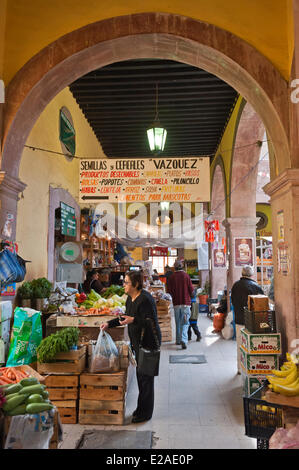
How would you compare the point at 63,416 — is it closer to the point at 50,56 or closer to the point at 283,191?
the point at 283,191

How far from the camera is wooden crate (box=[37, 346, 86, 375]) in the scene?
424 centimetres

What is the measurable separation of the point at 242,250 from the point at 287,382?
6.06m

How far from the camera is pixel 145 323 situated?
4.20 m

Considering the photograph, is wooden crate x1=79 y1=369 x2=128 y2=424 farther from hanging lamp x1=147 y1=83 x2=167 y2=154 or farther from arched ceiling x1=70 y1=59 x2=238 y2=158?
arched ceiling x1=70 y1=59 x2=238 y2=158

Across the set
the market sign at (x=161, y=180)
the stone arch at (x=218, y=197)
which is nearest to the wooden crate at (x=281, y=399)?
the market sign at (x=161, y=180)

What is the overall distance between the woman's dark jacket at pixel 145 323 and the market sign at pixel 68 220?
161 inches

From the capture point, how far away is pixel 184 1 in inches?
185

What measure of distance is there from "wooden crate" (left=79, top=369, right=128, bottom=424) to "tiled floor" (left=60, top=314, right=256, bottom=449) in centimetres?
Answer: 11

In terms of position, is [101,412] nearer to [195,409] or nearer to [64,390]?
[64,390]

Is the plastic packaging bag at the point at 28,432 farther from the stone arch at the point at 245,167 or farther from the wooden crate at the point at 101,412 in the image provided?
the stone arch at the point at 245,167

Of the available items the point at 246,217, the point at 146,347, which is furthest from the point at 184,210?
the point at 146,347

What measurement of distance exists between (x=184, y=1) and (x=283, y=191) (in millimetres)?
2846

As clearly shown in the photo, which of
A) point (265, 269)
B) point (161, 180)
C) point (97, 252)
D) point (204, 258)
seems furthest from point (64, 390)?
A: point (204, 258)

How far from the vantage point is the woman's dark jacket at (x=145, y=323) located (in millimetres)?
4188
